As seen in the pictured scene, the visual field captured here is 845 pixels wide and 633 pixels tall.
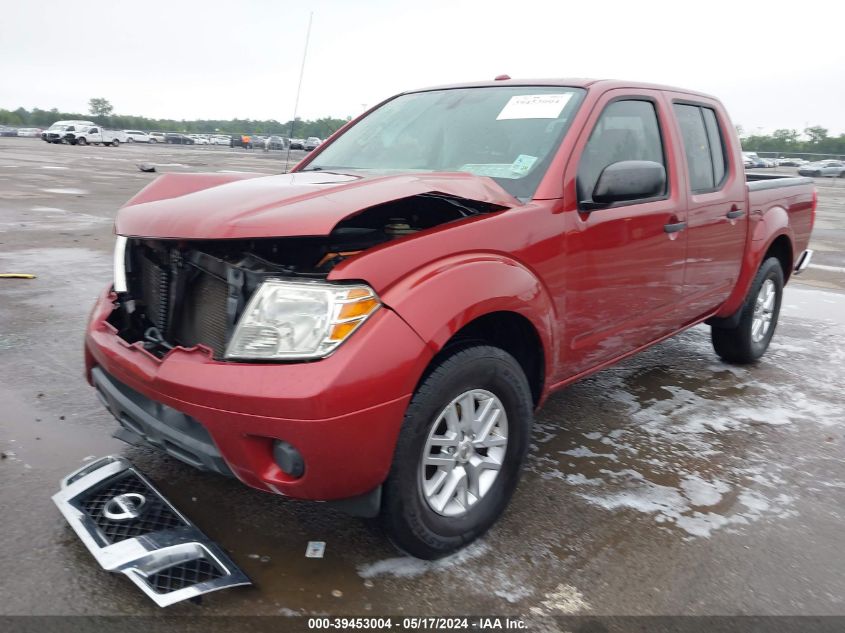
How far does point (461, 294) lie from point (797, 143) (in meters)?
91.0

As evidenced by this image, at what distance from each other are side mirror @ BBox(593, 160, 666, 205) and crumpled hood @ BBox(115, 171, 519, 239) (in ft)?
1.34

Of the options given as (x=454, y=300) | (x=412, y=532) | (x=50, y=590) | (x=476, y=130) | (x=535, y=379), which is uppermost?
(x=476, y=130)

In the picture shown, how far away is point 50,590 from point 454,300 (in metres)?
1.63

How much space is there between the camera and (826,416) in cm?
413

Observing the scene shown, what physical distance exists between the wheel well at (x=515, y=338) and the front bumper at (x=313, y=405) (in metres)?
0.43


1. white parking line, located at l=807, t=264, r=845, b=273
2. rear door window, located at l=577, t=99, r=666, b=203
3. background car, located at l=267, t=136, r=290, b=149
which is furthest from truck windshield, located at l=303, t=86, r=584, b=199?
background car, located at l=267, t=136, r=290, b=149

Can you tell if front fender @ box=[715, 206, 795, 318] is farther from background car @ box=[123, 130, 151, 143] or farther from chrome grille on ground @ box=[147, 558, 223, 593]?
background car @ box=[123, 130, 151, 143]

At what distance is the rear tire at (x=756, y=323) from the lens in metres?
4.76

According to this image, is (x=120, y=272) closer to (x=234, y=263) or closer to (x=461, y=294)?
(x=234, y=263)

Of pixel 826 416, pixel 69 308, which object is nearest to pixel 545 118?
pixel 826 416

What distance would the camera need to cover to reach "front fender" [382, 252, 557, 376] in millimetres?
2227

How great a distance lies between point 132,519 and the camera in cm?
248

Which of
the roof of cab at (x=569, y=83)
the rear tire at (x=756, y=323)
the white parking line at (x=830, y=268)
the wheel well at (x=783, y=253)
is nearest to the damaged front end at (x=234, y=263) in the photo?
the roof of cab at (x=569, y=83)

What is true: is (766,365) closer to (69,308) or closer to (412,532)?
(412,532)
